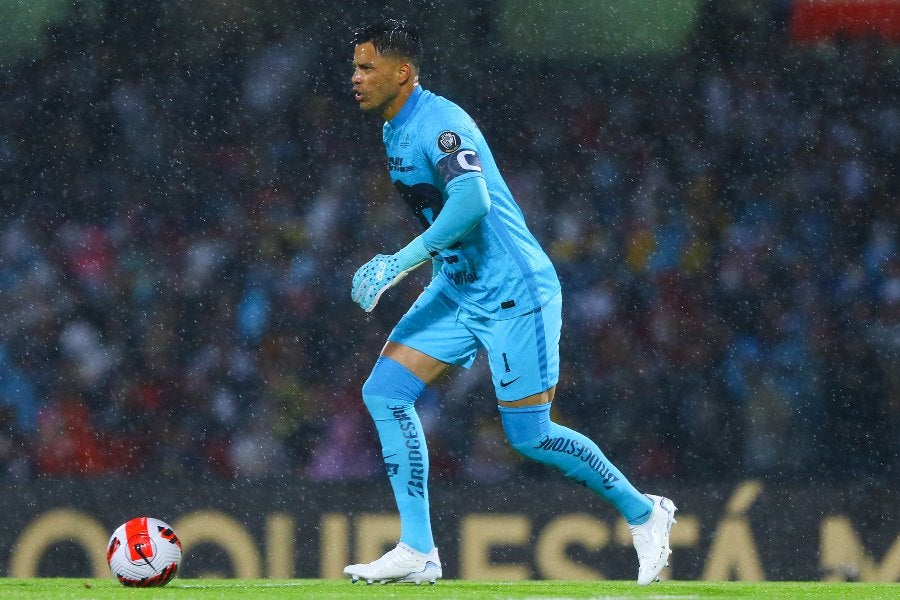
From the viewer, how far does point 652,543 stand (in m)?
5.44

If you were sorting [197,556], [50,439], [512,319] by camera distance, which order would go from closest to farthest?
[512,319] → [197,556] → [50,439]

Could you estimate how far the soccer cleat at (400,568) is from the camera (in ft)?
17.4

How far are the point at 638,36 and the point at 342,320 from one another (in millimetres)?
2522

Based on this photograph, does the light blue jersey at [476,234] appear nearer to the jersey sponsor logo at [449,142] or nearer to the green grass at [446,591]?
the jersey sponsor logo at [449,142]

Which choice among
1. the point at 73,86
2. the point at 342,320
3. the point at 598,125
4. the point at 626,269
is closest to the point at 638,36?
the point at 598,125

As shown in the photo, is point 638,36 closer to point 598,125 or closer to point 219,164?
point 598,125

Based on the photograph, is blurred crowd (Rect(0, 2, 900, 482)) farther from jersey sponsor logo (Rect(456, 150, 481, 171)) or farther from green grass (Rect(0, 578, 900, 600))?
jersey sponsor logo (Rect(456, 150, 481, 171))

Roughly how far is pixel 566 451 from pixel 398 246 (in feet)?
12.5

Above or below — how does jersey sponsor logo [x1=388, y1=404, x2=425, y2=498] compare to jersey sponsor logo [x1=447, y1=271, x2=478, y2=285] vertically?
below

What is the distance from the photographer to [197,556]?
7.75 meters

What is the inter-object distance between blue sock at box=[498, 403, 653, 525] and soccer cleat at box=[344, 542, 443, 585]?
508mm

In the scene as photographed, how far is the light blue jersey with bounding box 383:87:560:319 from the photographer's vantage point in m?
5.25

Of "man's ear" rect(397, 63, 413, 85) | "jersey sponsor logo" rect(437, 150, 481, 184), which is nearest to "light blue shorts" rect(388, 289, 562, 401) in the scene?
"jersey sponsor logo" rect(437, 150, 481, 184)

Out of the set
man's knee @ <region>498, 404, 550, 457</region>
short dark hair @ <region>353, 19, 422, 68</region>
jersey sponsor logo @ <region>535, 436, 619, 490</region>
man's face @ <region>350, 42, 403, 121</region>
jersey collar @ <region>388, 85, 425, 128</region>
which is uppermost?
short dark hair @ <region>353, 19, 422, 68</region>
